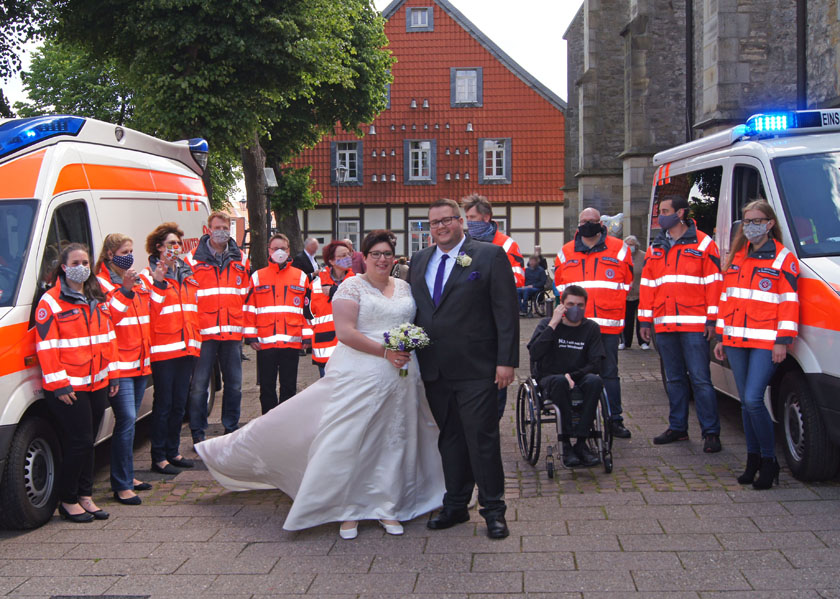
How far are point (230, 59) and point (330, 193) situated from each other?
2366cm

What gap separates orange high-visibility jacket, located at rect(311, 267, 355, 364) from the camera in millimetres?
8922

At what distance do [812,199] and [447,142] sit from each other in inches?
1310

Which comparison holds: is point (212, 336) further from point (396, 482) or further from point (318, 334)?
point (396, 482)

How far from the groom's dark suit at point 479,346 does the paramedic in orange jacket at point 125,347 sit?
7.80ft

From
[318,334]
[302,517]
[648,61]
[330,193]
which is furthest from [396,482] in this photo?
[330,193]

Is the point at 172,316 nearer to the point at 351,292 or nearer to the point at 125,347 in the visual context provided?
the point at 125,347

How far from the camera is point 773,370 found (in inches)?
255

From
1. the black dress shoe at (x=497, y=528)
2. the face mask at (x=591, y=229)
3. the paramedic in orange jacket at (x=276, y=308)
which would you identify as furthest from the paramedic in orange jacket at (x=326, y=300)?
the black dress shoe at (x=497, y=528)

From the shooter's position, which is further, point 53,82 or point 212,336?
point 53,82

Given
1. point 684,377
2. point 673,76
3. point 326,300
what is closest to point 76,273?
point 326,300

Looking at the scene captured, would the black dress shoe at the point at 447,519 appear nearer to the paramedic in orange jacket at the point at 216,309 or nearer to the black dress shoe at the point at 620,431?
the black dress shoe at the point at 620,431

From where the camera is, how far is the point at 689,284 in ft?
24.9

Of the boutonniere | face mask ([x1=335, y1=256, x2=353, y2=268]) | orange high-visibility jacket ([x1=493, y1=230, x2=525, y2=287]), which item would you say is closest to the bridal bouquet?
the boutonniere

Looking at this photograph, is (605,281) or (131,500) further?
(605,281)
